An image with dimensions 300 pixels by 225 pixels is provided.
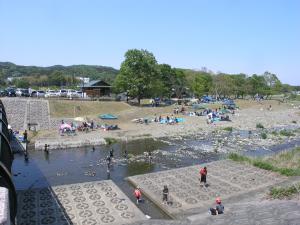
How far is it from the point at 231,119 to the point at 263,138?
20881mm

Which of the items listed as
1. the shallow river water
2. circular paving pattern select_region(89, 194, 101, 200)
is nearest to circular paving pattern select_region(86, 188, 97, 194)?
circular paving pattern select_region(89, 194, 101, 200)

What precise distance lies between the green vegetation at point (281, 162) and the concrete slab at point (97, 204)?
51.0ft

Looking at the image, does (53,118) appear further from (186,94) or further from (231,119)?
(186,94)

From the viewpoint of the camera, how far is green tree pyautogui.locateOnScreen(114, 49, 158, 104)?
83688mm

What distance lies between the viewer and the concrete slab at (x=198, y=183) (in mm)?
26969

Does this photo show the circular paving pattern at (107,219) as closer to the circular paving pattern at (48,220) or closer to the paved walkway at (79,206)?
the paved walkway at (79,206)

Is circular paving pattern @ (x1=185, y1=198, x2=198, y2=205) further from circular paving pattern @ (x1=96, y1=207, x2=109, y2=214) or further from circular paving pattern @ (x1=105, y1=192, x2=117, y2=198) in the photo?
circular paving pattern @ (x1=96, y1=207, x2=109, y2=214)

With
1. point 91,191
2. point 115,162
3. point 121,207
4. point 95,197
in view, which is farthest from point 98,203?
point 115,162

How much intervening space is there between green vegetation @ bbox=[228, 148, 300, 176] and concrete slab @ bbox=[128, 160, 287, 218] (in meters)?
0.84

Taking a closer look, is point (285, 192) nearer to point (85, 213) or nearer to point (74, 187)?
point (85, 213)

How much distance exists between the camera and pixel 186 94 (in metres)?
131

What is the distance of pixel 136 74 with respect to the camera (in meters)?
84.6

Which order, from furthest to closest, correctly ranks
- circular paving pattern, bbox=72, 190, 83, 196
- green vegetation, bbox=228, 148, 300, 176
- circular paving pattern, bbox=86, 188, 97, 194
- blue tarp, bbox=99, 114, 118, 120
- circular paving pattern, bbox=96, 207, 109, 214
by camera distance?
blue tarp, bbox=99, 114, 118, 120 → green vegetation, bbox=228, 148, 300, 176 → circular paving pattern, bbox=86, 188, 97, 194 → circular paving pattern, bbox=72, 190, 83, 196 → circular paving pattern, bbox=96, 207, 109, 214

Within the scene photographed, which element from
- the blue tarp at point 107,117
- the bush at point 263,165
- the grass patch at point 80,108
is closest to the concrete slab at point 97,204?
the bush at point 263,165
